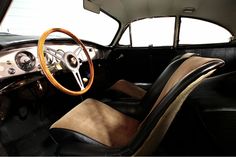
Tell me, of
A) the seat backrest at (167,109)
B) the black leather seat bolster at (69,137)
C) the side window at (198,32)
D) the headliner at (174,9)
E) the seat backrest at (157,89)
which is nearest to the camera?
the seat backrest at (167,109)

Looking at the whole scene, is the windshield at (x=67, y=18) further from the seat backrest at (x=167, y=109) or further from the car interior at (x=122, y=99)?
the seat backrest at (x=167, y=109)

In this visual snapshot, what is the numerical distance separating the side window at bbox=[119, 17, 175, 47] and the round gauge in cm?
155

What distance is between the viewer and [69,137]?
1.01 m

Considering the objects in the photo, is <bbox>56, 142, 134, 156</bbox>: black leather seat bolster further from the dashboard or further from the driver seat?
the dashboard

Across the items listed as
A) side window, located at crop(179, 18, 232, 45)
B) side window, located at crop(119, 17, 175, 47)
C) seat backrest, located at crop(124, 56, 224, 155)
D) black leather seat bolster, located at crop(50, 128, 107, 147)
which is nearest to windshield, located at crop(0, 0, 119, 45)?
side window, located at crop(119, 17, 175, 47)

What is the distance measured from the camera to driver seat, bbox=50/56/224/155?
0.72 metres

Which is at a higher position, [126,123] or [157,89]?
[157,89]

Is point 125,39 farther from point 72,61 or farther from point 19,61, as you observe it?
point 19,61

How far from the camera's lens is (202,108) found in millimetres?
1082

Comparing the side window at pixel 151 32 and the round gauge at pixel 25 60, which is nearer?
the round gauge at pixel 25 60

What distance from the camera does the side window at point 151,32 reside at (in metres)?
2.43

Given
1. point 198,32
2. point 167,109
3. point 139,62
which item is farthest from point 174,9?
point 167,109

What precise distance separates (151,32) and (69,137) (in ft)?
6.48

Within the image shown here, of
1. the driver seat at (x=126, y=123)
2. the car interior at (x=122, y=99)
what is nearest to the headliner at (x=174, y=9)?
the car interior at (x=122, y=99)
